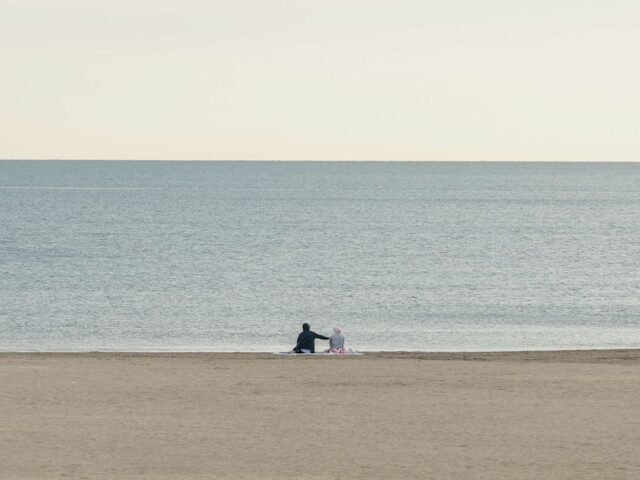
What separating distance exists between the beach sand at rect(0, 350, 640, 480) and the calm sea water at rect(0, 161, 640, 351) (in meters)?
11.6

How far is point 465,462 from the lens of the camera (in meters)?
17.0

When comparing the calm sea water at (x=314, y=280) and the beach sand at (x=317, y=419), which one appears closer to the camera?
the beach sand at (x=317, y=419)

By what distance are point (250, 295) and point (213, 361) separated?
2671 cm

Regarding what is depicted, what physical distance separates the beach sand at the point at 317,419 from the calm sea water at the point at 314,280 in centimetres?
1155

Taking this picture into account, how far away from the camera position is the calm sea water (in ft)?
136

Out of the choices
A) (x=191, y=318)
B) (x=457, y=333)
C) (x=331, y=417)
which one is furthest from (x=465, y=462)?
(x=191, y=318)

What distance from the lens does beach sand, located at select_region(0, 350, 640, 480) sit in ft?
54.8

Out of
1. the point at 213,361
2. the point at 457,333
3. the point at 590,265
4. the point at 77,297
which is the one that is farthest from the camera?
the point at 590,265

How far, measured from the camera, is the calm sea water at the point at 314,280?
136 ft

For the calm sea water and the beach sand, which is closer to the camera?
the beach sand

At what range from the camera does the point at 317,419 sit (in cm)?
2030

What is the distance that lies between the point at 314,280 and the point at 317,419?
43962mm

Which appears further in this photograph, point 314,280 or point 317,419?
point 314,280

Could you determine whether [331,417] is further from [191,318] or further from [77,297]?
[77,297]
